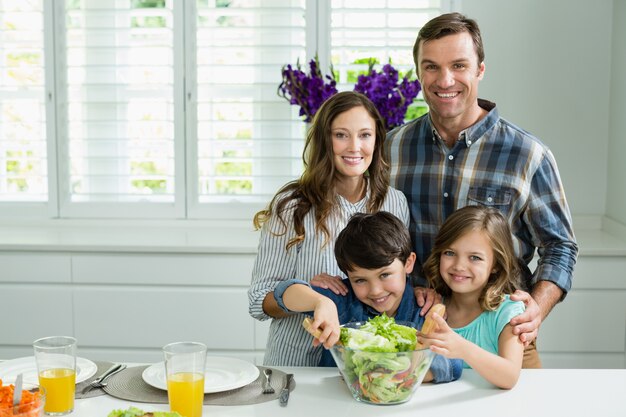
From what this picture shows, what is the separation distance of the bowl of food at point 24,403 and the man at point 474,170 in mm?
1204

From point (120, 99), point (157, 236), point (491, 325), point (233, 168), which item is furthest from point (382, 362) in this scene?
point (120, 99)

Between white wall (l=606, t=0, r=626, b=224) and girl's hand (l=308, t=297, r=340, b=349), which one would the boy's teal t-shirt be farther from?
white wall (l=606, t=0, r=626, b=224)

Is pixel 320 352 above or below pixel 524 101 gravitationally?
below

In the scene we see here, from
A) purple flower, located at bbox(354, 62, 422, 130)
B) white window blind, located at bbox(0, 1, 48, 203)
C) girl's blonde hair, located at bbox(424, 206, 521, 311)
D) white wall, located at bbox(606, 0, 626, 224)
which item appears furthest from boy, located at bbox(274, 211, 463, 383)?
white window blind, located at bbox(0, 1, 48, 203)

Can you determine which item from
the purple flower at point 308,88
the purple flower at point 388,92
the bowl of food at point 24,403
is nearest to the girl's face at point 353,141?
the bowl of food at point 24,403

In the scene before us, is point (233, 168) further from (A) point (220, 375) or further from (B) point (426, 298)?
(A) point (220, 375)

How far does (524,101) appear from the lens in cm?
366

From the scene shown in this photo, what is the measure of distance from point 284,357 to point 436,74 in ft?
2.75

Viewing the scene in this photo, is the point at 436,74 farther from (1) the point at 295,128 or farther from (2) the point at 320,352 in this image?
(1) the point at 295,128

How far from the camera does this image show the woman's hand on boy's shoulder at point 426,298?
2.00m

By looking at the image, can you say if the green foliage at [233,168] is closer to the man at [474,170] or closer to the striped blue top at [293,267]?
the man at [474,170]

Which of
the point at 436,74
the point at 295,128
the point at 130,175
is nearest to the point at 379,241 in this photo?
the point at 436,74

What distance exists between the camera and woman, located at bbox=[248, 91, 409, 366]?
2070 mm

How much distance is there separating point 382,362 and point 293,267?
0.60 m
